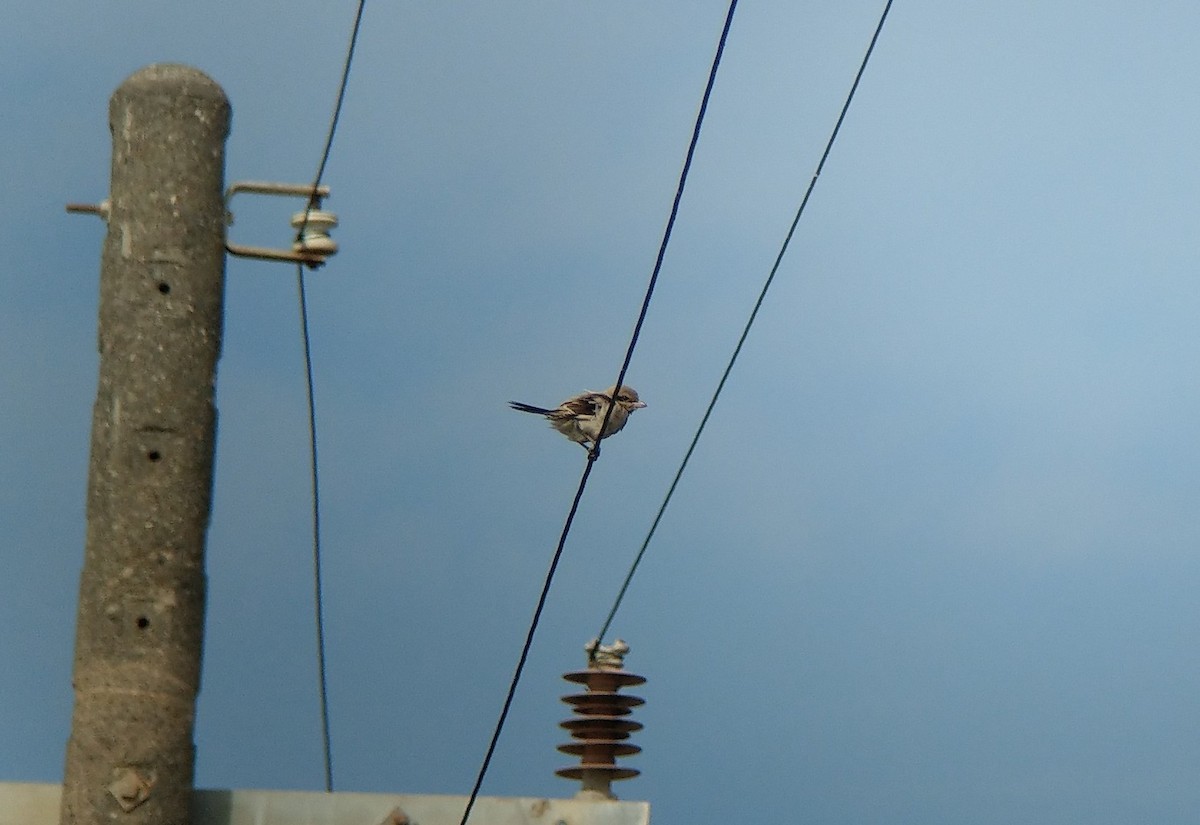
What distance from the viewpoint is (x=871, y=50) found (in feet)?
23.4

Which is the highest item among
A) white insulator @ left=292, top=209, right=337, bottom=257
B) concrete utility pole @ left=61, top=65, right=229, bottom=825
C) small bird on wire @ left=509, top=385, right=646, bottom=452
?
small bird on wire @ left=509, top=385, right=646, bottom=452

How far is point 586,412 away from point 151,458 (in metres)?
5.43

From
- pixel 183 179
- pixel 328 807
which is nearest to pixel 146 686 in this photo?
pixel 328 807

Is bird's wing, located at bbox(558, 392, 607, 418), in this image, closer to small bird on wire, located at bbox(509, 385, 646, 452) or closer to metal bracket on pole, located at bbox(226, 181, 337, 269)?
small bird on wire, located at bbox(509, 385, 646, 452)

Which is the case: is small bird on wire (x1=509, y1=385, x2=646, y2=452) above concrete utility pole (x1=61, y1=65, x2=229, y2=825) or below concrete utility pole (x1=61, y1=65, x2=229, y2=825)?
above

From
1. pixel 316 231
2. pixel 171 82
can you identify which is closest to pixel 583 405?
pixel 316 231

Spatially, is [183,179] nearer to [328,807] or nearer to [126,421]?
[126,421]

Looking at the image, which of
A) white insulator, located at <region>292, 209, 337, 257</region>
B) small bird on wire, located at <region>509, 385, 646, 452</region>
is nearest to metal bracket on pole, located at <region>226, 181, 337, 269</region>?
white insulator, located at <region>292, 209, 337, 257</region>

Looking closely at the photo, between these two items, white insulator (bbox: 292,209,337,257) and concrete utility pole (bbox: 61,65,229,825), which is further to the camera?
white insulator (bbox: 292,209,337,257)

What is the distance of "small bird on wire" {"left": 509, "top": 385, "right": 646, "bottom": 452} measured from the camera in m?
11.1

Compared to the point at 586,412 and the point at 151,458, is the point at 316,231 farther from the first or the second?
the point at 586,412

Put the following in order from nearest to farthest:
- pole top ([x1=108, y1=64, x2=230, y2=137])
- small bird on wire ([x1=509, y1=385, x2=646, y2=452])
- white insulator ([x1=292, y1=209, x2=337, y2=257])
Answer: pole top ([x1=108, y1=64, x2=230, y2=137]) → white insulator ([x1=292, y1=209, x2=337, y2=257]) → small bird on wire ([x1=509, y1=385, x2=646, y2=452])

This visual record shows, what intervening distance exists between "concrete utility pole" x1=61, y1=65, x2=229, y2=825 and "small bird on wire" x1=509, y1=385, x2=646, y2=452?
495 centimetres

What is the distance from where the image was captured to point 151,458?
5926 millimetres
